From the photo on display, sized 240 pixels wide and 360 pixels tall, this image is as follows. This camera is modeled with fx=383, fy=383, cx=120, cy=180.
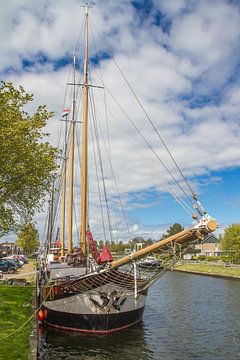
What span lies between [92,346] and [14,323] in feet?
13.6

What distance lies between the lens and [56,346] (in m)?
19.8

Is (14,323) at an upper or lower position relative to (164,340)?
upper

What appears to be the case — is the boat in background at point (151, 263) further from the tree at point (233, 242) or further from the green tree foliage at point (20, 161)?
the tree at point (233, 242)

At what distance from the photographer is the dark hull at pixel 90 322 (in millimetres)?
21266

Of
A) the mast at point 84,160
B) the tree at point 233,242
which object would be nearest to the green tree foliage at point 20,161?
the mast at point 84,160

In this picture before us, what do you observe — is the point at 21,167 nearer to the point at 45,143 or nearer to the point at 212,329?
the point at 45,143

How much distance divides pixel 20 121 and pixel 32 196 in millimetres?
5453

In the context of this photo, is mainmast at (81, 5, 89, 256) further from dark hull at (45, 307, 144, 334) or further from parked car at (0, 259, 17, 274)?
parked car at (0, 259, 17, 274)

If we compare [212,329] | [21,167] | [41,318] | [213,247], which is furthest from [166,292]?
[213,247]

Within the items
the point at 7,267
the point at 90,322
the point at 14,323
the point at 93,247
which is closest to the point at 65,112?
the point at 7,267

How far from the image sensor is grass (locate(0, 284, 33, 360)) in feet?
45.1

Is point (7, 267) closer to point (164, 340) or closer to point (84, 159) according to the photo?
point (84, 159)

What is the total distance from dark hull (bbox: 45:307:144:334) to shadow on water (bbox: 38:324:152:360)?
0.32 m

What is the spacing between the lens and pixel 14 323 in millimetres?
18406
